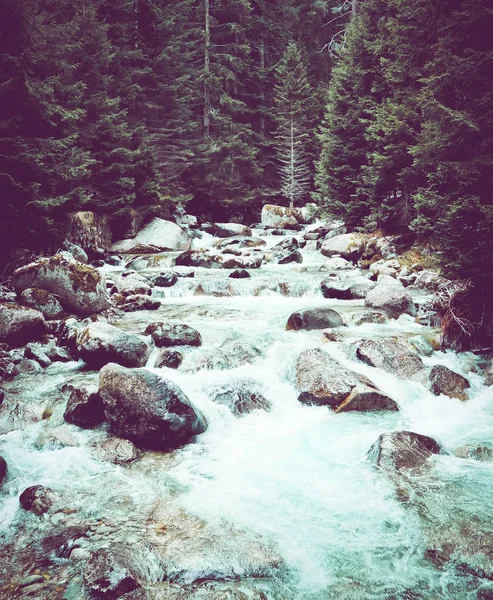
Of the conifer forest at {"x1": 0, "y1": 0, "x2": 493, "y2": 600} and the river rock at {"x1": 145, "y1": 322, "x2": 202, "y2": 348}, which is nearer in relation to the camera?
the conifer forest at {"x1": 0, "y1": 0, "x2": 493, "y2": 600}

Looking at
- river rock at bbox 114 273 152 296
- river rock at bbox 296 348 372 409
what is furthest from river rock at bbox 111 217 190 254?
river rock at bbox 296 348 372 409

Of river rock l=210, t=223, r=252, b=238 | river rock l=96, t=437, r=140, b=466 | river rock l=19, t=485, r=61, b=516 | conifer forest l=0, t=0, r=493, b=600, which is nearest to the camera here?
conifer forest l=0, t=0, r=493, b=600

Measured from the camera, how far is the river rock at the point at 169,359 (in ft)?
22.5

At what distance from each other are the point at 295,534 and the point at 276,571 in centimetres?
47

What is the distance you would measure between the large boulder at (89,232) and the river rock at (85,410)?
11.0 meters

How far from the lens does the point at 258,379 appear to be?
21.3 ft

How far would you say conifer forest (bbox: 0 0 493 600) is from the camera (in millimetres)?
3150

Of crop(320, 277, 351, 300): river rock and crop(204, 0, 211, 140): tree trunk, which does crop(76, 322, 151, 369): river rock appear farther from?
crop(204, 0, 211, 140): tree trunk

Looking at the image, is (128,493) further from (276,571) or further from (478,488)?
(478,488)

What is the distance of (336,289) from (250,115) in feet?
79.9

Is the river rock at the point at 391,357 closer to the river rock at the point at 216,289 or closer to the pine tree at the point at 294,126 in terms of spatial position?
the river rock at the point at 216,289

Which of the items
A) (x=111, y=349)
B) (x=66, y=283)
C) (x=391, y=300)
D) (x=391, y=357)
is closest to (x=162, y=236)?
(x=66, y=283)

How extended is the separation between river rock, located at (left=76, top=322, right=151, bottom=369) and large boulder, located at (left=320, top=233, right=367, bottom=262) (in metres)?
11.2

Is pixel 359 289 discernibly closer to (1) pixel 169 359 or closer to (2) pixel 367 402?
(2) pixel 367 402
